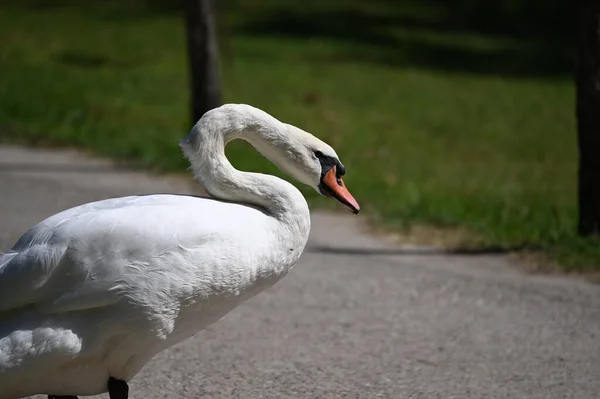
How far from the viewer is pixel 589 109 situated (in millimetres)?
7746

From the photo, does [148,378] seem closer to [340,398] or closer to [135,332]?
[340,398]

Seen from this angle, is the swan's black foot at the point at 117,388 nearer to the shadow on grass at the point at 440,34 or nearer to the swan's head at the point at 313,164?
the swan's head at the point at 313,164

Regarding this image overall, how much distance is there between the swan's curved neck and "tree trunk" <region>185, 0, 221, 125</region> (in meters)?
7.00

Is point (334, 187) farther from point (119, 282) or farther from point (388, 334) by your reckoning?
point (388, 334)

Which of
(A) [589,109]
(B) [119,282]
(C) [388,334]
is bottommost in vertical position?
(C) [388,334]

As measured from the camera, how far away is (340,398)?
4.88m

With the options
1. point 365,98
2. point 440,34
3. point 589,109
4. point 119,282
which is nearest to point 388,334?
point 119,282

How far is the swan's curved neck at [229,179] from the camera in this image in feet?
13.7

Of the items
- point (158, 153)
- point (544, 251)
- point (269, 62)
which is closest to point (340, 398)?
point (544, 251)

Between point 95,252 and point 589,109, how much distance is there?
5061 mm

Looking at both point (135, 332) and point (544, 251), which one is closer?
point (135, 332)

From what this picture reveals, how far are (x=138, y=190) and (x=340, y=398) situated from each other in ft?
16.4

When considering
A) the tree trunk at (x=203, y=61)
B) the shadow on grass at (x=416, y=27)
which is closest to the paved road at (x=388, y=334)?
the tree trunk at (x=203, y=61)

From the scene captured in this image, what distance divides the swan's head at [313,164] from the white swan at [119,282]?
1.16ft
